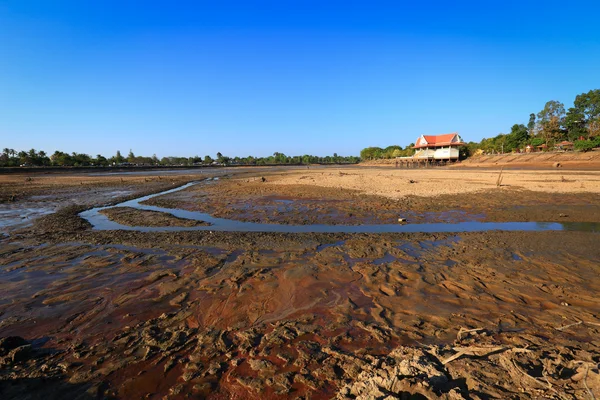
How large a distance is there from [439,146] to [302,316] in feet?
238

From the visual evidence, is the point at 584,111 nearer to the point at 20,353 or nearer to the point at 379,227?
the point at 379,227

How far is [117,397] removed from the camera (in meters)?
3.10

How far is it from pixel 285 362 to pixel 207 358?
1117 mm

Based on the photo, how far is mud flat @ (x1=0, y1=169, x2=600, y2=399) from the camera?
9.84ft

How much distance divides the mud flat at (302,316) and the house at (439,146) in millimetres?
60669

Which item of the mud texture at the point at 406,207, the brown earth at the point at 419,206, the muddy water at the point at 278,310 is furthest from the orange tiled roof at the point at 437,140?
the muddy water at the point at 278,310

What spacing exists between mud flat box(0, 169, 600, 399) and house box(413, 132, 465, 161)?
2389 inches

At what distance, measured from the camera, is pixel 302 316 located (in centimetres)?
466

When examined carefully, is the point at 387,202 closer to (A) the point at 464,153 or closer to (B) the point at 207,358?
(B) the point at 207,358

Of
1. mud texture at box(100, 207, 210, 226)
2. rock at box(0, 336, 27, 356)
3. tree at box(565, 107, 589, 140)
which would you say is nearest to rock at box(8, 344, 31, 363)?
rock at box(0, 336, 27, 356)

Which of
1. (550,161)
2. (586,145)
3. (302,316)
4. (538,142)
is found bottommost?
(302,316)

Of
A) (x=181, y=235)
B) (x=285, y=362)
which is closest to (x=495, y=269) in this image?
(x=285, y=362)

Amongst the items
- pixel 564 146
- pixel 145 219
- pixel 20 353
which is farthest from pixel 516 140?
pixel 20 353

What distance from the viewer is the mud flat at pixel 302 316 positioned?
300 centimetres
